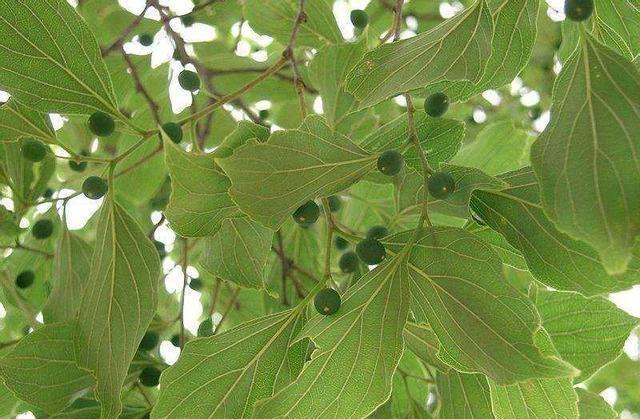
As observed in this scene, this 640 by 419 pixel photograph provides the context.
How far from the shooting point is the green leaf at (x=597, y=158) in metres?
0.98

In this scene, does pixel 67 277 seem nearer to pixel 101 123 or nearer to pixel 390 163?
pixel 101 123

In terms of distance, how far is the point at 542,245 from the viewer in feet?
4.19

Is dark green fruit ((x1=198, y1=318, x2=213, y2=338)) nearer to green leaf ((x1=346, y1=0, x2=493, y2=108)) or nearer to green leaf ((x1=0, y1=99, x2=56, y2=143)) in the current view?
green leaf ((x1=0, y1=99, x2=56, y2=143))

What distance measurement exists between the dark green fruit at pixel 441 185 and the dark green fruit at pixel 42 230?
1.05m

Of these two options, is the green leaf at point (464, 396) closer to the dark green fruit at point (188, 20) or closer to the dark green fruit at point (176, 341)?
the dark green fruit at point (176, 341)

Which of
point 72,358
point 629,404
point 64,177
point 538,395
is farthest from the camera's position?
point 629,404

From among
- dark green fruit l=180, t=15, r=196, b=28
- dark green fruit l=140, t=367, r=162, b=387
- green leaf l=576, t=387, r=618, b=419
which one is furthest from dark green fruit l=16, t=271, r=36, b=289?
green leaf l=576, t=387, r=618, b=419

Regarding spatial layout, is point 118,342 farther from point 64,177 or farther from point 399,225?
point 64,177

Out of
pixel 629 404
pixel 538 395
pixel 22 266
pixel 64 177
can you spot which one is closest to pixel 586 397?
pixel 538 395

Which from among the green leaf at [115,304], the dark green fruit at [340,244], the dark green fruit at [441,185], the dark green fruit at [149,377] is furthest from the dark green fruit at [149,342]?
the dark green fruit at [441,185]

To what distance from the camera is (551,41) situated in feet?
9.07

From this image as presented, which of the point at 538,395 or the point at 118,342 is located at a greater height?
the point at 118,342

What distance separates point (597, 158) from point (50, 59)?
0.87m

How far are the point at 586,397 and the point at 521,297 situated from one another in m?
0.61
